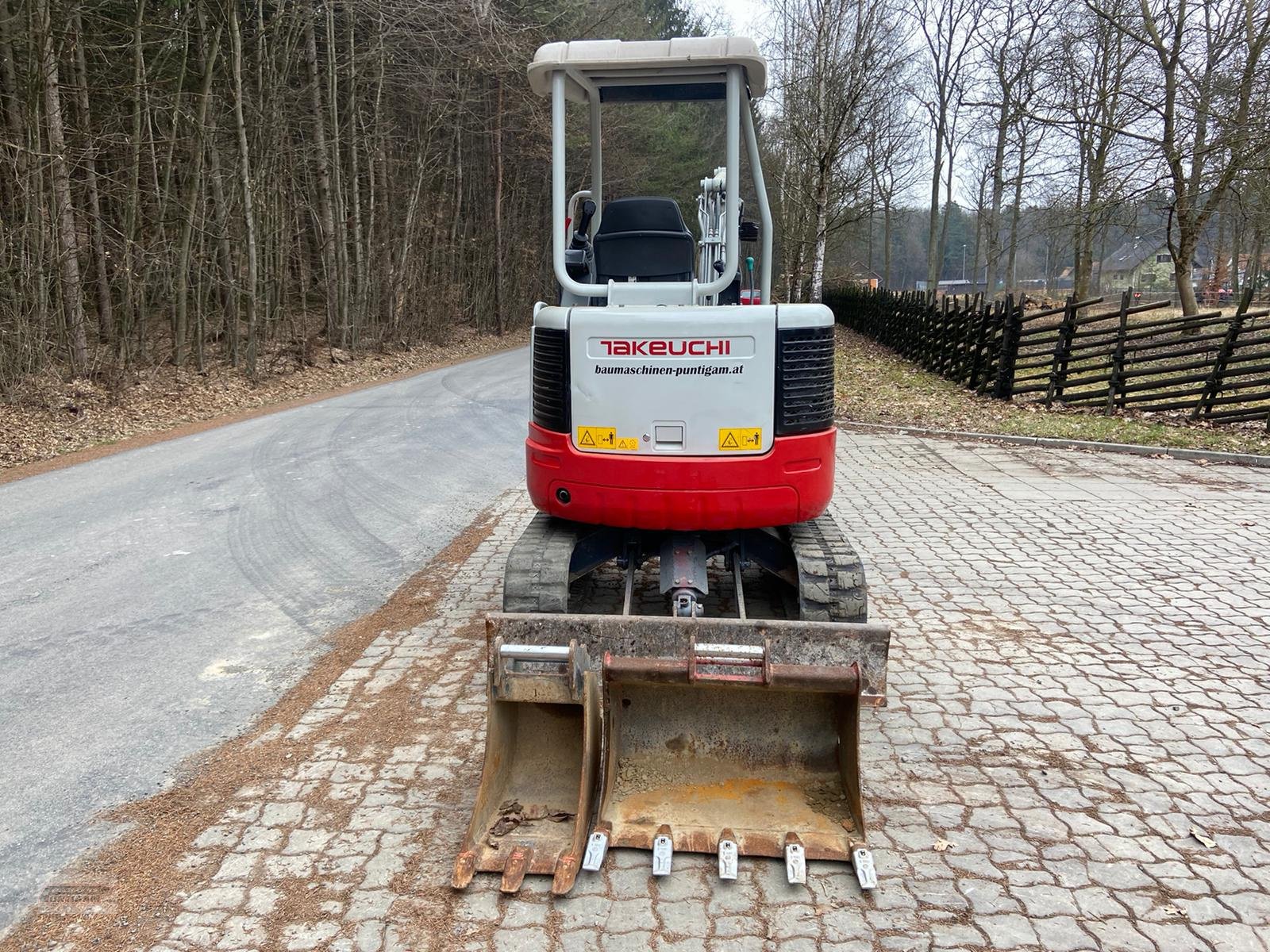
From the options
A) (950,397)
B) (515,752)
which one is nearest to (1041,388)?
(950,397)

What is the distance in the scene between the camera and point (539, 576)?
14.5ft

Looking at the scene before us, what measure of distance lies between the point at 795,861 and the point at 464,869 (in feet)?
3.68

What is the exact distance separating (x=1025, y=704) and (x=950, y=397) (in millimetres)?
12197

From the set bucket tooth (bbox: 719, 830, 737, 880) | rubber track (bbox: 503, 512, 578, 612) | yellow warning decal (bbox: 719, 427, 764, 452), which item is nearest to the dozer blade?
bucket tooth (bbox: 719, 830, 737, 880)

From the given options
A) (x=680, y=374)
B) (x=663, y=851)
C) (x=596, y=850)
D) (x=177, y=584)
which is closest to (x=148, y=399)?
(x=177, y=584)

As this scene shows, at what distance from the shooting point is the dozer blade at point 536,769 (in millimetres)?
3092

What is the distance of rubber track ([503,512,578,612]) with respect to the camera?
4.38m

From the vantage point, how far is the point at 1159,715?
430 cm

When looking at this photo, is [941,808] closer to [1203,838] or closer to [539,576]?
[1203,838]

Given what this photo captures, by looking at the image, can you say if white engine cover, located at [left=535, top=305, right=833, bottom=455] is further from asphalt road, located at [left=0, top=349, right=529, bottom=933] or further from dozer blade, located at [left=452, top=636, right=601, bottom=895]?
asphalt road, located at [left=0, top=349, right=529, bottom=933]

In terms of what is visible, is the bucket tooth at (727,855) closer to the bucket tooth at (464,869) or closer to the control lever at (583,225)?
the bucket tooth at (464,869)

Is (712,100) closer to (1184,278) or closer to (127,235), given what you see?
(127,235)

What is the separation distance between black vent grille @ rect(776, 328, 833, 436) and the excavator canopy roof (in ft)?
4.54

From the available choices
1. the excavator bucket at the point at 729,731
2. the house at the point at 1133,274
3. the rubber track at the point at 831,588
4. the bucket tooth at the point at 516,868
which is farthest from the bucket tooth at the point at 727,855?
the house at the point at 1133,274
